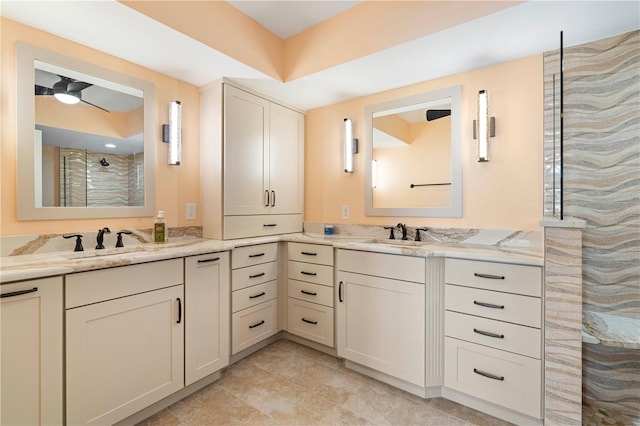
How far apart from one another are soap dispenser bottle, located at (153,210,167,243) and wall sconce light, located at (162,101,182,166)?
0.45 metres

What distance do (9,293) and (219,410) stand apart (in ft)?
4.03

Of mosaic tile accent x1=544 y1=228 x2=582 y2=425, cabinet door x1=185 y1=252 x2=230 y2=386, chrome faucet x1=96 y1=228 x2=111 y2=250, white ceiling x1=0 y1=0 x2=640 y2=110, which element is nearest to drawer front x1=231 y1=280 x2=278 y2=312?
cabinet door x1=185 y1=252 x2=230 y2=386

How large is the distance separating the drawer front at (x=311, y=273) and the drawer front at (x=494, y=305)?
0.92 meters

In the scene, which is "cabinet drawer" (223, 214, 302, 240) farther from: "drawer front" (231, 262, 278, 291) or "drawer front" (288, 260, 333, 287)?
"drawer front" (288, 260, 333, 287)

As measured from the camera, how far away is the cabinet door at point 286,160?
2.80 m

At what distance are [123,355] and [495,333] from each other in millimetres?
2073

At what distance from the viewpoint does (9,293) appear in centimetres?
116

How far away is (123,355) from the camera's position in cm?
152

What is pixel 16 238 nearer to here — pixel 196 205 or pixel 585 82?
pixel 196 205

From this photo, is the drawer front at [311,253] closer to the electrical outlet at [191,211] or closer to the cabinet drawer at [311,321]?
the cabinet drawer at [311,321]

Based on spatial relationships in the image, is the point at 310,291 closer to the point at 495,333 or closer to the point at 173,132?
the point at 495,333

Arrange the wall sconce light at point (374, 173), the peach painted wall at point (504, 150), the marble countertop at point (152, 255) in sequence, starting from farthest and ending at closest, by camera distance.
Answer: the wall sconce light at point (374, 173)
the peach painted wall at point (504, 150)
the marble countertop at point (152, 255)

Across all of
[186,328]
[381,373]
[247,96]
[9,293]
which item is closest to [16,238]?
[9,293]

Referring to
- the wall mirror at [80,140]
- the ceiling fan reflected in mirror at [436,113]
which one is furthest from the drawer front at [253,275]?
the ceiling fan reflected in mirror at [436,113]
